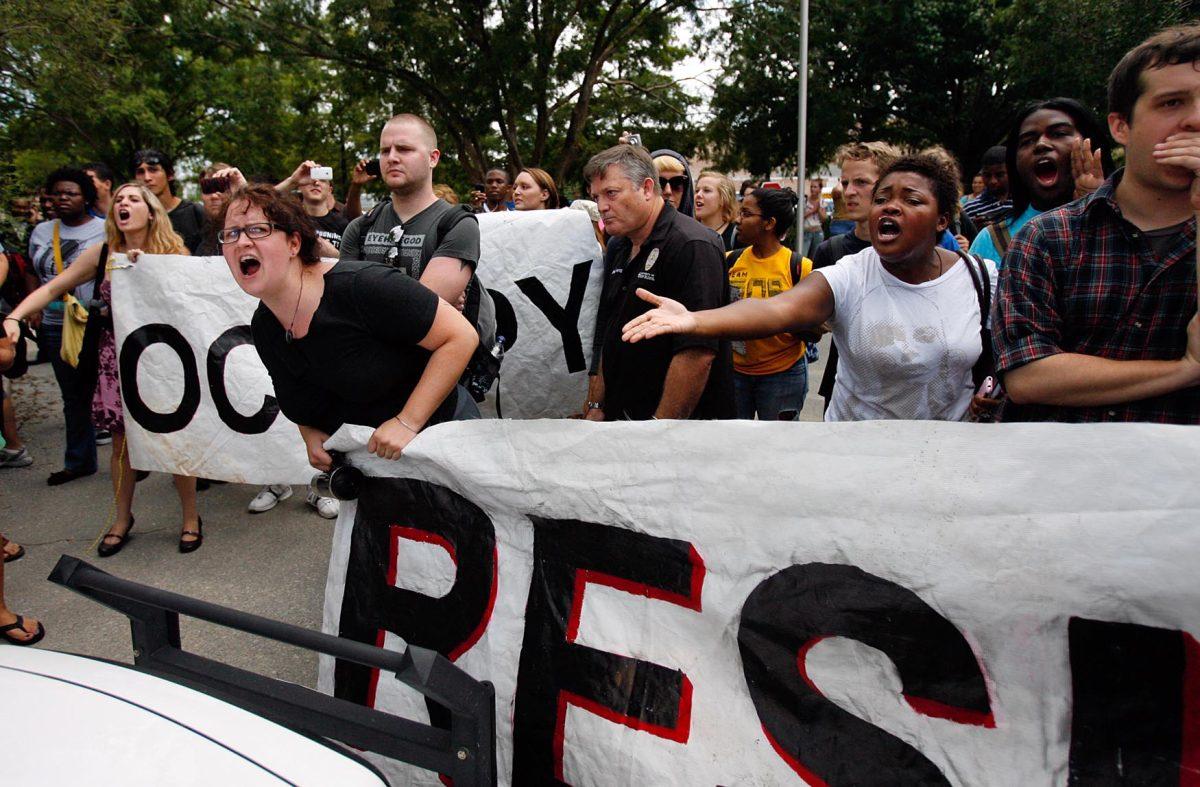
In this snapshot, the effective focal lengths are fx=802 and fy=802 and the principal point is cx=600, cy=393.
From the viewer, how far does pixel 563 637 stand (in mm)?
1907

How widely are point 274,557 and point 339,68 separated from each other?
19.7m

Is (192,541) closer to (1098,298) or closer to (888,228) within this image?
(888,228)

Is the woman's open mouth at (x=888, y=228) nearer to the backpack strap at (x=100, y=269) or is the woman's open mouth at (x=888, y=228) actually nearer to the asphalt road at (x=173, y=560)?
the asphalt road at (x=173, y=560)

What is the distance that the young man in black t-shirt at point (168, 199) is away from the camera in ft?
17.5

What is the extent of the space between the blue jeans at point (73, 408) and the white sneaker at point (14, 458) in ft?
1.80

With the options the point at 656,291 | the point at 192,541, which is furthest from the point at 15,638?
the point at 656,291

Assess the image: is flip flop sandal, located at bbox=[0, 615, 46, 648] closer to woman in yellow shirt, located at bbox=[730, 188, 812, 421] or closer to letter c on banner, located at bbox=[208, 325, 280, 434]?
letter c on banner, located at bbox=[208, 325, 280, 434]

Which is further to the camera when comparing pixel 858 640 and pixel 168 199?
pixel 168 199

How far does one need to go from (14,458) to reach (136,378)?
2.66 meters

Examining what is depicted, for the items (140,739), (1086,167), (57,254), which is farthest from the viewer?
(57,254)

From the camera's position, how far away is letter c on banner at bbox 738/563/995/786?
1.50 m

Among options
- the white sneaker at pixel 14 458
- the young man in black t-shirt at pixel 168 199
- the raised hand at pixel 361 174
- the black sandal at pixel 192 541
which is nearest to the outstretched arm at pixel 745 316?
the raised hand at pixel 361 174

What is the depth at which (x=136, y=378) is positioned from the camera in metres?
4.36

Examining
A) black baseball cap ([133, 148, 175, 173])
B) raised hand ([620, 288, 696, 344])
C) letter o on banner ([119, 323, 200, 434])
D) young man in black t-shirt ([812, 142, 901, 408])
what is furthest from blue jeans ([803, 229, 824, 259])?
raised hand ([620, 288, 696, 344])
